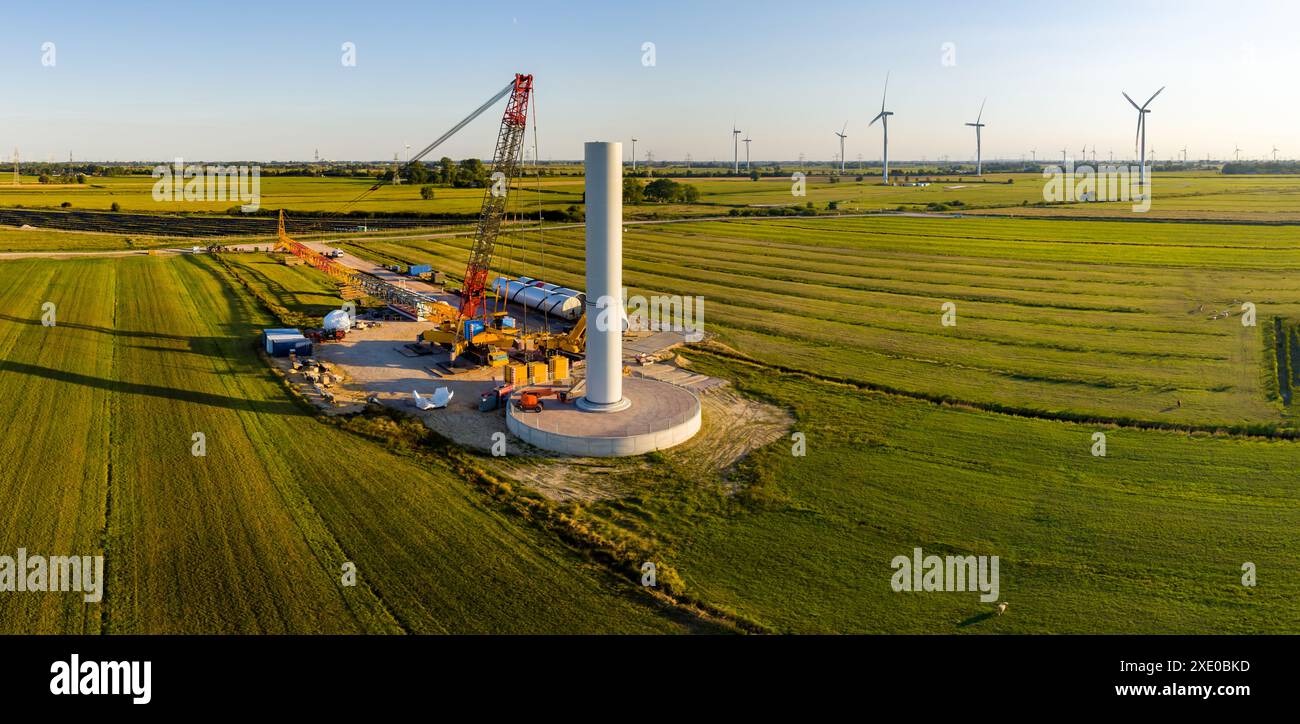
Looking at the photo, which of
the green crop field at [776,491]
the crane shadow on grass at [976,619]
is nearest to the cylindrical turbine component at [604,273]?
the green crop field at [776,491]

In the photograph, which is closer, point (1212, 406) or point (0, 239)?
point (1212, 406)

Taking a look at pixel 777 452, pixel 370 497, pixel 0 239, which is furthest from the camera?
pixel 0 239

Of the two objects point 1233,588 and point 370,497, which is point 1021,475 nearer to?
point 1233,588

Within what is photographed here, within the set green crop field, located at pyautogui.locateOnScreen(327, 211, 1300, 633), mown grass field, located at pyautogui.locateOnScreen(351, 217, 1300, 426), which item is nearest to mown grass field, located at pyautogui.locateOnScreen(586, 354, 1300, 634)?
green crop field, located at pyautogui.locateOnScreen(327, 211, 1300, 633)

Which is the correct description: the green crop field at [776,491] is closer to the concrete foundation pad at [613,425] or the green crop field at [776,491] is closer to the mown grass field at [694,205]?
the concrete foundation pad at [613,425]

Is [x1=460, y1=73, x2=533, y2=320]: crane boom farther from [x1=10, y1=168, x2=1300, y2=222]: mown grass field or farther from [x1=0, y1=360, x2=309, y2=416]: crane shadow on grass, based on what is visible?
[x1=10, y1=168, x2=1300, y2=222]: mown grass field
